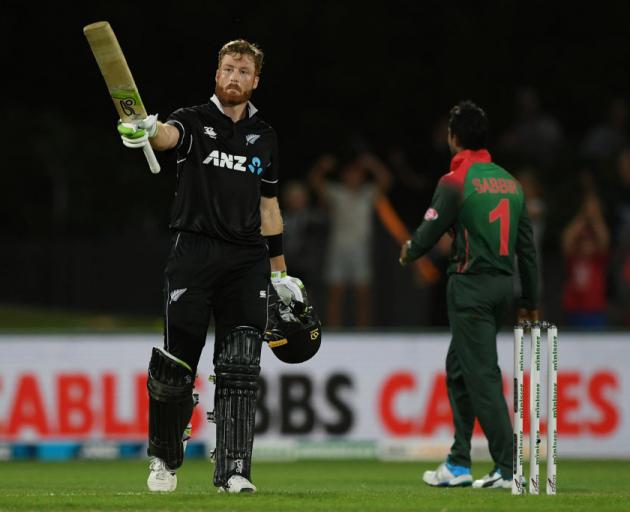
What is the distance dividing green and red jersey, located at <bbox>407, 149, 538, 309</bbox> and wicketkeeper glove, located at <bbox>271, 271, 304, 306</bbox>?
103 centimetres

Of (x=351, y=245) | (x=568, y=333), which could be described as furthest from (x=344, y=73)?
(x=568, y=333)

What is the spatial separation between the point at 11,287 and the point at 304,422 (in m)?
6.55

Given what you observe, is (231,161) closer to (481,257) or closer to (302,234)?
(481,257)

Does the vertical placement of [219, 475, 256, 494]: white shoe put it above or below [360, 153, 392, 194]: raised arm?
below

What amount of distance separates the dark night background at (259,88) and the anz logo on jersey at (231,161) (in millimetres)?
10415

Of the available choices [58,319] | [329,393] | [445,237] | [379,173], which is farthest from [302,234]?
[58,319]

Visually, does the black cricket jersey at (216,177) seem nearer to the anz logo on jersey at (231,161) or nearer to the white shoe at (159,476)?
the anz logo on jersey at (231,161)

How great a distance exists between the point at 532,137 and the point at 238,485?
1154 centimetres

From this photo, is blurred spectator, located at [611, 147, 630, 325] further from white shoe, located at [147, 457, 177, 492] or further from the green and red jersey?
white shoe, located at [147, 457, 177, 492]

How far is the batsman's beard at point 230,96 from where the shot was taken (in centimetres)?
756

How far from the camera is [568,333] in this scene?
13.4 meters

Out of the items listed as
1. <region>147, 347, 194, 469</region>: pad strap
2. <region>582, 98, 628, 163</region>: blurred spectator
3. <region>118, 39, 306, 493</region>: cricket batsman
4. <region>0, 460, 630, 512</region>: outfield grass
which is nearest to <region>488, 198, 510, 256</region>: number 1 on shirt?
<region>0, 460, 630, 512</region>: outfield grass

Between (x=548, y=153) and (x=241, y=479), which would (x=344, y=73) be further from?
(x=241, y=479)

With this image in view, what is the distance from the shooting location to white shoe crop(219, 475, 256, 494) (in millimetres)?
7348
